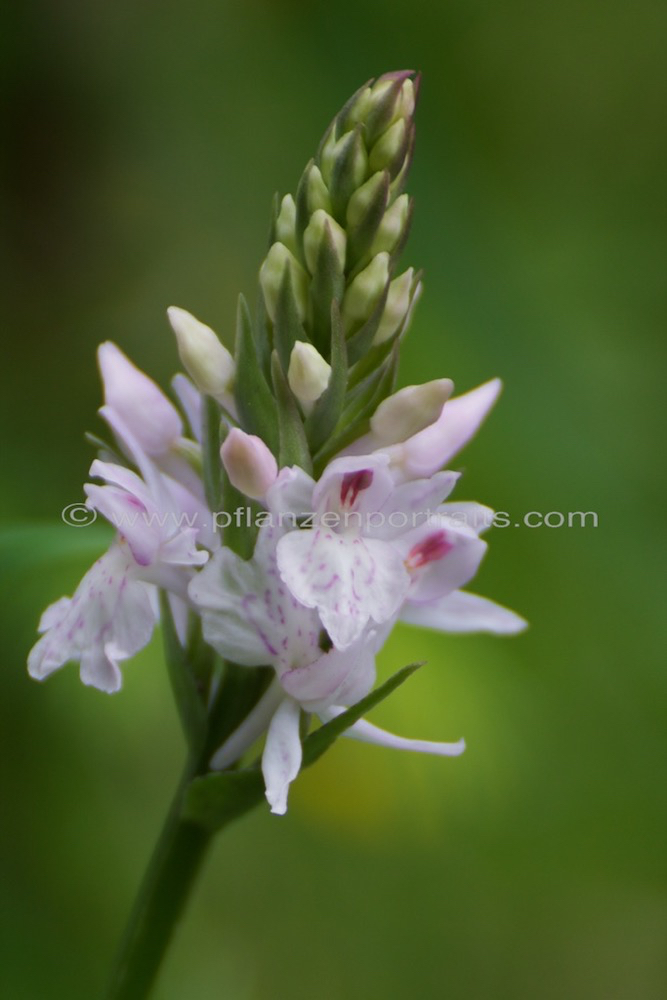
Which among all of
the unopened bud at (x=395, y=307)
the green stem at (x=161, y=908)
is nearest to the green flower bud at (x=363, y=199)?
the unopened bud at (x=395, y=307)

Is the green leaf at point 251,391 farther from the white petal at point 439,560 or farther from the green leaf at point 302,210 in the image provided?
the white petal at point 439,560

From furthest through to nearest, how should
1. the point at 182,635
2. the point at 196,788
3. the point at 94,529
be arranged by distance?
the point at 94,529, the point at 182,635, the point at 196,788

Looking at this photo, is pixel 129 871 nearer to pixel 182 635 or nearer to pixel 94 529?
pixel 94 529

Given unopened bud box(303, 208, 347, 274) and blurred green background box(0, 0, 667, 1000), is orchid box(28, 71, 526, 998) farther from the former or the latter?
blurred green background box(0, 0, 667, 1000)

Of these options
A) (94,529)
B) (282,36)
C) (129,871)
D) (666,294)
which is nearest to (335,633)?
(94,529)

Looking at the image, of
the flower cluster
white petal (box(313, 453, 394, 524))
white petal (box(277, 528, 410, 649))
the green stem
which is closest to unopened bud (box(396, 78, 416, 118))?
the flower cluster
